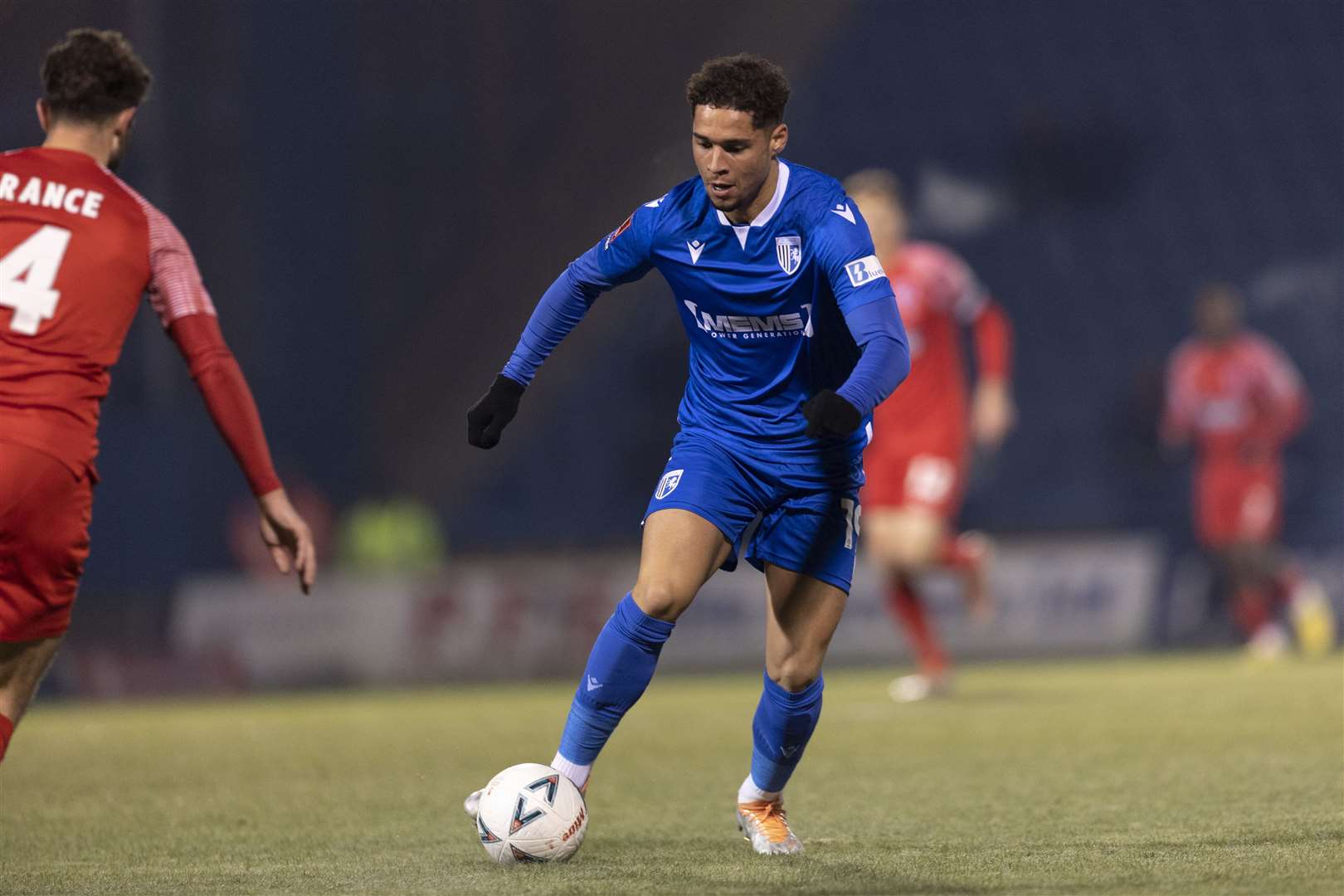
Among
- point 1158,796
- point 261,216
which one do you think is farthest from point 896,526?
point 261,216

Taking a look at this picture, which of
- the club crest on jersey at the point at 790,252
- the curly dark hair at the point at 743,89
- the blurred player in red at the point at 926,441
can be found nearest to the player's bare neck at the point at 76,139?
the curly dark hair at the point at 743,89

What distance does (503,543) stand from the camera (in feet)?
46.3

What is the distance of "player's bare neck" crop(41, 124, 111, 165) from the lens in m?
4.02

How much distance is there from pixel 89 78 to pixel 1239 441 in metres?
12.0

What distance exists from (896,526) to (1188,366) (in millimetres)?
5976

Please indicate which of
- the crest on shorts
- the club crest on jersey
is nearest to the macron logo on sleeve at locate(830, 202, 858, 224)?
the club crest on jersey

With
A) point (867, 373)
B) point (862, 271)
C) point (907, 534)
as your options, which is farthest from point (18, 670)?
point (907, 534)

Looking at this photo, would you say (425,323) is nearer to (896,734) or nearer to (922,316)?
(922,316)

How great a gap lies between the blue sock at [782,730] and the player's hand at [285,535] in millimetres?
1307

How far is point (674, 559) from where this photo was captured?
4547 mm

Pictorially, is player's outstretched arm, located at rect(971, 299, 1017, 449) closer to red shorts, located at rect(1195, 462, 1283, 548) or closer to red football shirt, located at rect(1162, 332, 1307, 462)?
red shorts, located at rect(1195, 462, 1283, 548)

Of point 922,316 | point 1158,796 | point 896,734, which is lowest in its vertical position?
point 896,734

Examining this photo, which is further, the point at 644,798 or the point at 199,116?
the point at 199,116

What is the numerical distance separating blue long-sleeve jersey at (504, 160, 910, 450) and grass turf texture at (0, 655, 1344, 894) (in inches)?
44.6
